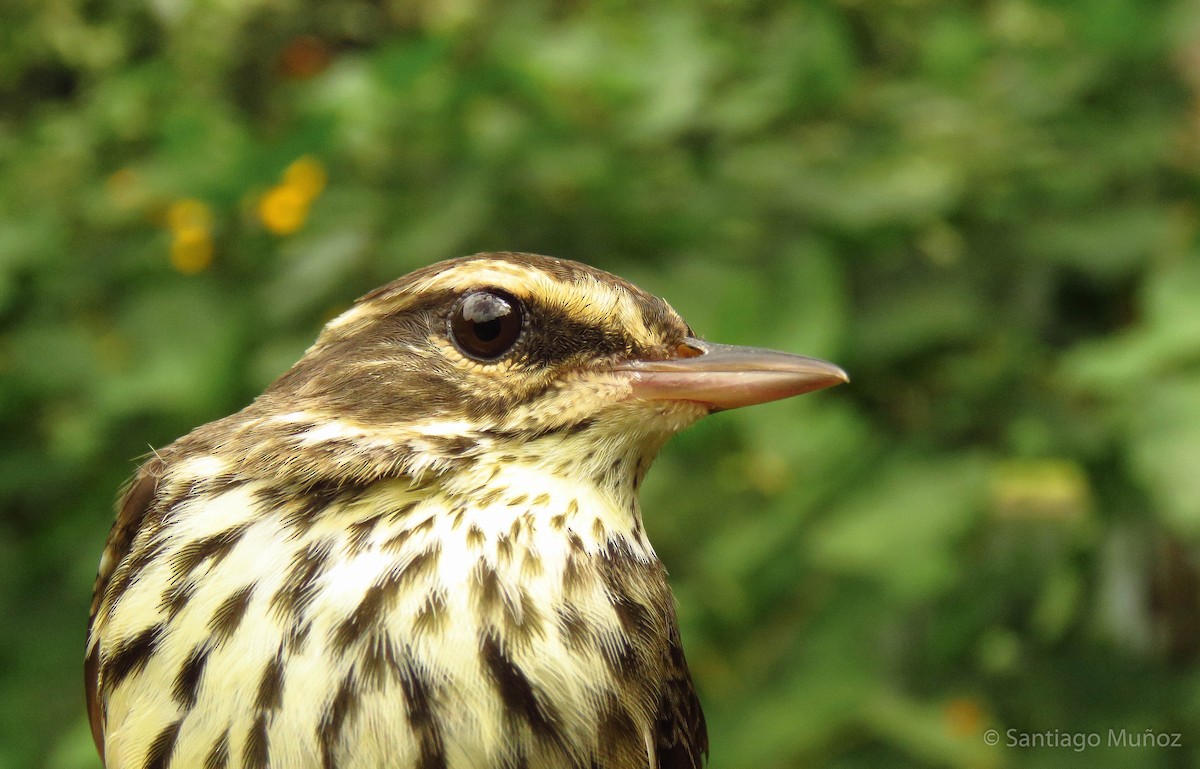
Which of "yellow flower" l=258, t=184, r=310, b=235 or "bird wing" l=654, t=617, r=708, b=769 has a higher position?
"yellow flower" l=258, t=184, r=310, b=235

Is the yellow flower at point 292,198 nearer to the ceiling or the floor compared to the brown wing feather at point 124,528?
nearer to the ceiling

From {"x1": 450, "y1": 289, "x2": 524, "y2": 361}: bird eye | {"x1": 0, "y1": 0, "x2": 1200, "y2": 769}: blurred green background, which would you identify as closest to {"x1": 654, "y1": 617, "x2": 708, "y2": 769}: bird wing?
{"x1": 450, "y1": 289, "x2": 524, "y2": 361}: bird eye

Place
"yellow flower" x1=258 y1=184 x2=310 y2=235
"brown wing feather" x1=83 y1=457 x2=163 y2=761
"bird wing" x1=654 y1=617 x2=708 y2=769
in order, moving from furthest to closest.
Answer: "yellow flower" x1=258 y1=184 x2=310 y2=235
"brown wing feather" x1=83 y1=457 x2=163 y2=761
"bird wing" x1=654 y1=617 x2=708 y2=769

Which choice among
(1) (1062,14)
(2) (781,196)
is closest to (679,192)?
(2) (781,196)

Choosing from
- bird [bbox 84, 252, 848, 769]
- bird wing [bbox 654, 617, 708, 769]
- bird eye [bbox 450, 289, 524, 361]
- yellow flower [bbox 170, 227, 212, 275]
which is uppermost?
yellow flower [bbox 170, 227, 212, 275]

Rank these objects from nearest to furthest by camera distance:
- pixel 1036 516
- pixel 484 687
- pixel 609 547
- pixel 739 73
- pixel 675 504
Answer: pixel 484 687, pixel 609 547, pixel 1036 516, pixel 675 504, pixel 739 73

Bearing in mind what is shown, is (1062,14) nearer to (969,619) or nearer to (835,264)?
(835,264)

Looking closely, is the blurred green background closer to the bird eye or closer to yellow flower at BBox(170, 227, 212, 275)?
yellow flower at BBox(170, 227, 212, 275)

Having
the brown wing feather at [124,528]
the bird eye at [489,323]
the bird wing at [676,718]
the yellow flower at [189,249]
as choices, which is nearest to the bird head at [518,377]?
the bird eye at [489,323]

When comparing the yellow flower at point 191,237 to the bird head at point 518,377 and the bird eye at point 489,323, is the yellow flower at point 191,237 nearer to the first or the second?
the bird head at point 518,377
